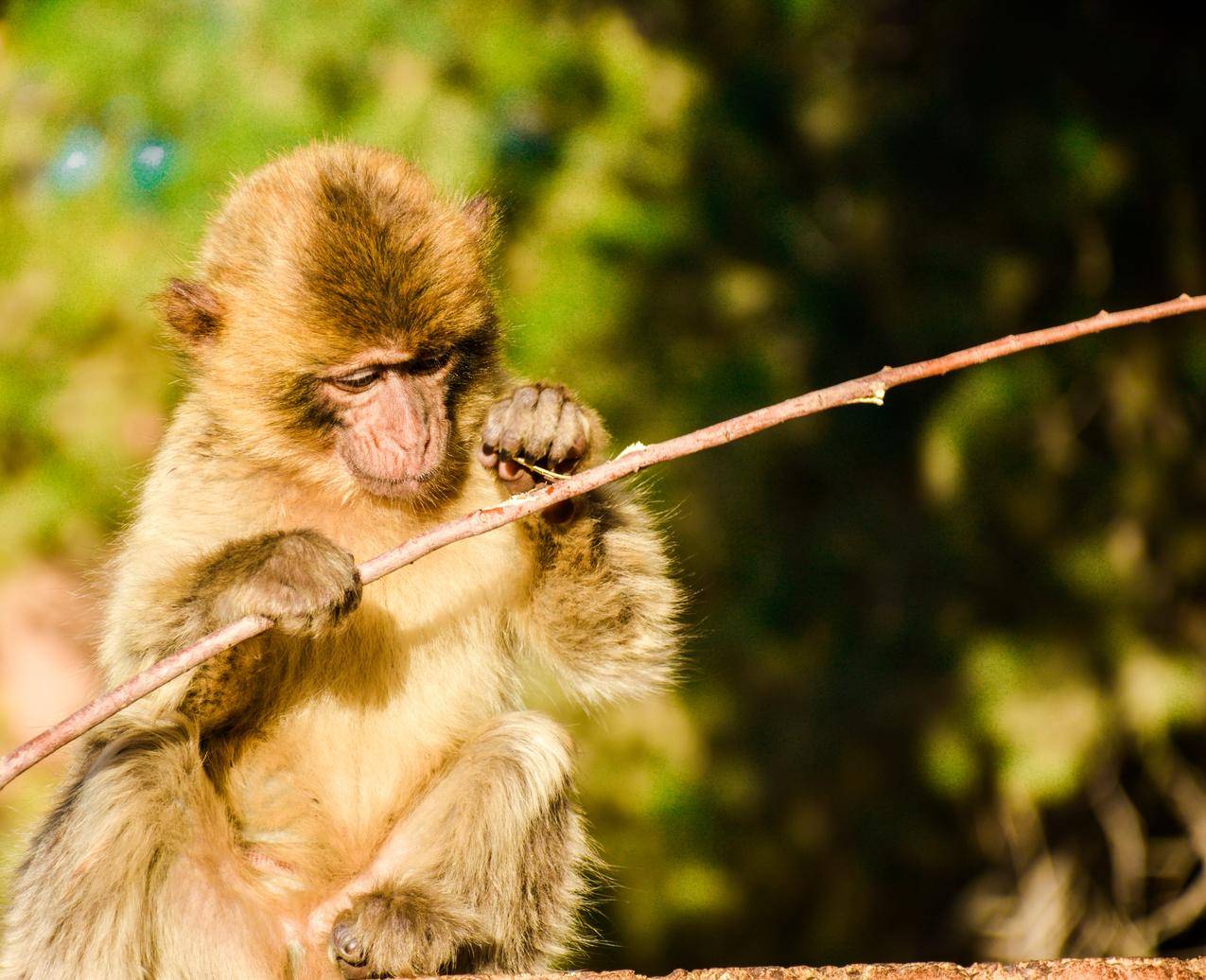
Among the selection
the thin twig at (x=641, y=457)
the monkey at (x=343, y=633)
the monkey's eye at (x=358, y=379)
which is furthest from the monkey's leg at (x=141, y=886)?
the monkey's eye at (x=358, y=379)

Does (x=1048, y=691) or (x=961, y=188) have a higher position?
(x=961, y=188)

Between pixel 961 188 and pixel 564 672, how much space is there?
4.21 meters

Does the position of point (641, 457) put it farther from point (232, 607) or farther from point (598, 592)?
point (598, 592)

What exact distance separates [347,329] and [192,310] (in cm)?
59

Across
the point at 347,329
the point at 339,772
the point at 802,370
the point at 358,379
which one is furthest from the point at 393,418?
the point at 802,370

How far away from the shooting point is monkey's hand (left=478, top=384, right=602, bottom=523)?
3.68 m

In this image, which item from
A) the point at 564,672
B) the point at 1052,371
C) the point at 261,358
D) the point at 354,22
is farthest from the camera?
the point at 1052,371

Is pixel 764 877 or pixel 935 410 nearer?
pixel 935 410

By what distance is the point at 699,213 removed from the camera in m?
7.25

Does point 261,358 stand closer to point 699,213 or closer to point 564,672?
point 564,672

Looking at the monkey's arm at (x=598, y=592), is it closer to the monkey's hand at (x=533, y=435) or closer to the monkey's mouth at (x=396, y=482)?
the monkey's hand at (x=533, y=435)

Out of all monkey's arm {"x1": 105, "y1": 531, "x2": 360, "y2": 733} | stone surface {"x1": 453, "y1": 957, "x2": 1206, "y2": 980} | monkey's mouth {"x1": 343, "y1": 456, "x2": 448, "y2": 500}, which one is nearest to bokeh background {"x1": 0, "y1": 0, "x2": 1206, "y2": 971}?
monkey's mouth {"x1": 343, "y1": 456, "x2": 448, "y2": 500}

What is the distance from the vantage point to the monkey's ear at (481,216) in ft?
15.0

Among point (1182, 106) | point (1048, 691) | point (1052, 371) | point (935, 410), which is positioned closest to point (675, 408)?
point (935, 410)
